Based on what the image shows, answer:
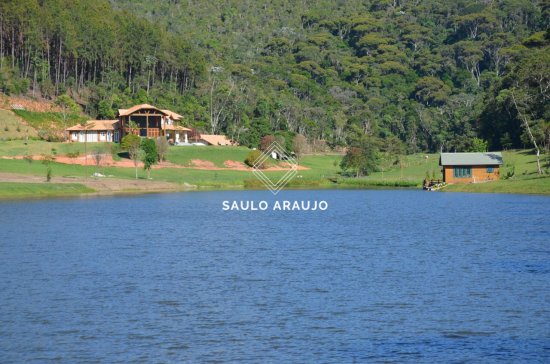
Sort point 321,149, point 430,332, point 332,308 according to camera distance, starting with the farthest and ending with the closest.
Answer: point 321,149, point 332,308, point 430,332

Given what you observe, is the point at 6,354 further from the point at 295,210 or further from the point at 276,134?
the point at 276,134

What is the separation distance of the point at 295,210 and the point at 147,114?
7354 centimetres

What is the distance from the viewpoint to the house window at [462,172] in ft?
397

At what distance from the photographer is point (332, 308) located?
3300 centimetres

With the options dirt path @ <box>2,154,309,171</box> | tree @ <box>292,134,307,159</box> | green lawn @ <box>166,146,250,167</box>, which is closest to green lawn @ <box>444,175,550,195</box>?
dirt path @ <box>2,154,309,171</box>

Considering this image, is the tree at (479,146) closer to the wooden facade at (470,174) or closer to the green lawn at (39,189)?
the wooden facade at (470,174)

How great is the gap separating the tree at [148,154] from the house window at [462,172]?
137ft

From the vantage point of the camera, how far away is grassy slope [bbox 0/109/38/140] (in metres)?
146

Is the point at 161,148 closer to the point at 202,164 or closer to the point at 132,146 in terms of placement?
the point at 132,146

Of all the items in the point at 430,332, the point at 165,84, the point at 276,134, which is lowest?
the point at 430,332

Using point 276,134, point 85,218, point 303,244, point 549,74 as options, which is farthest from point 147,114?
point 303,244

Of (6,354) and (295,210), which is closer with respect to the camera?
(6,354)

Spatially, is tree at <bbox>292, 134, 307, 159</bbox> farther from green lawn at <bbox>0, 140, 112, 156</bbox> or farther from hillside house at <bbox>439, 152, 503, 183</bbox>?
hillside house at <bbox>439, 152, 503, 183</bbox>

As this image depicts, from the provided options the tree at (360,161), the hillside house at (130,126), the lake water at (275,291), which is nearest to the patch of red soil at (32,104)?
the hillside house at (130,126)
